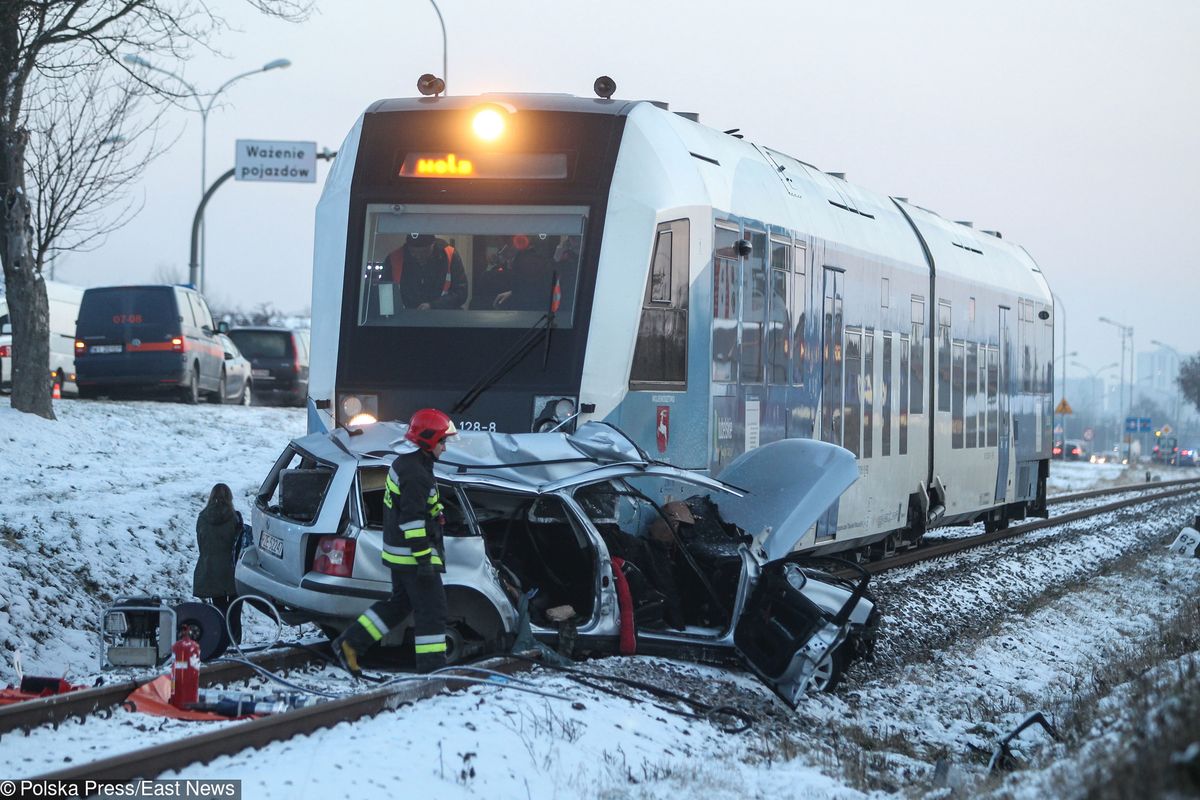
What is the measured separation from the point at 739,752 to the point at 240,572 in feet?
11.7

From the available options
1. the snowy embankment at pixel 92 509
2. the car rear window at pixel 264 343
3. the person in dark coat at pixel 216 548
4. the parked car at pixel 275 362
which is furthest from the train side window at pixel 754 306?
the parked car at pixel 275 362

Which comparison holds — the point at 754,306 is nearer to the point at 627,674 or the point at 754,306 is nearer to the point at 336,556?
the point at 627,674

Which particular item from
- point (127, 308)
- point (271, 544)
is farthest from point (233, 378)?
point (271, 544)

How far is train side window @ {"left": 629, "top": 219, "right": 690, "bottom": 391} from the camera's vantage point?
36.3 feet

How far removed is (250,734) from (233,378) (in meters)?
22.4

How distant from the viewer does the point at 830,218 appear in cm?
1498

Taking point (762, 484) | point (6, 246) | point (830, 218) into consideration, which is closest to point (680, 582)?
point (762, 484)

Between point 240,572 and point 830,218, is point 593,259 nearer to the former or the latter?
point 240,572

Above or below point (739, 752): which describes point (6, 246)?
above

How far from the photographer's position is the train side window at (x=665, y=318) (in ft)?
36.3

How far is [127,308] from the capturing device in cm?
2500

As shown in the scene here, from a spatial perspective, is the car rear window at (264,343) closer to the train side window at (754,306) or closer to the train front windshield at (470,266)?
the train side window at (754,306)

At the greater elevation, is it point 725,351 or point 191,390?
point 725,351

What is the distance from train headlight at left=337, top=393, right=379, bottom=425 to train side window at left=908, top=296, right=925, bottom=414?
7.74 metres
